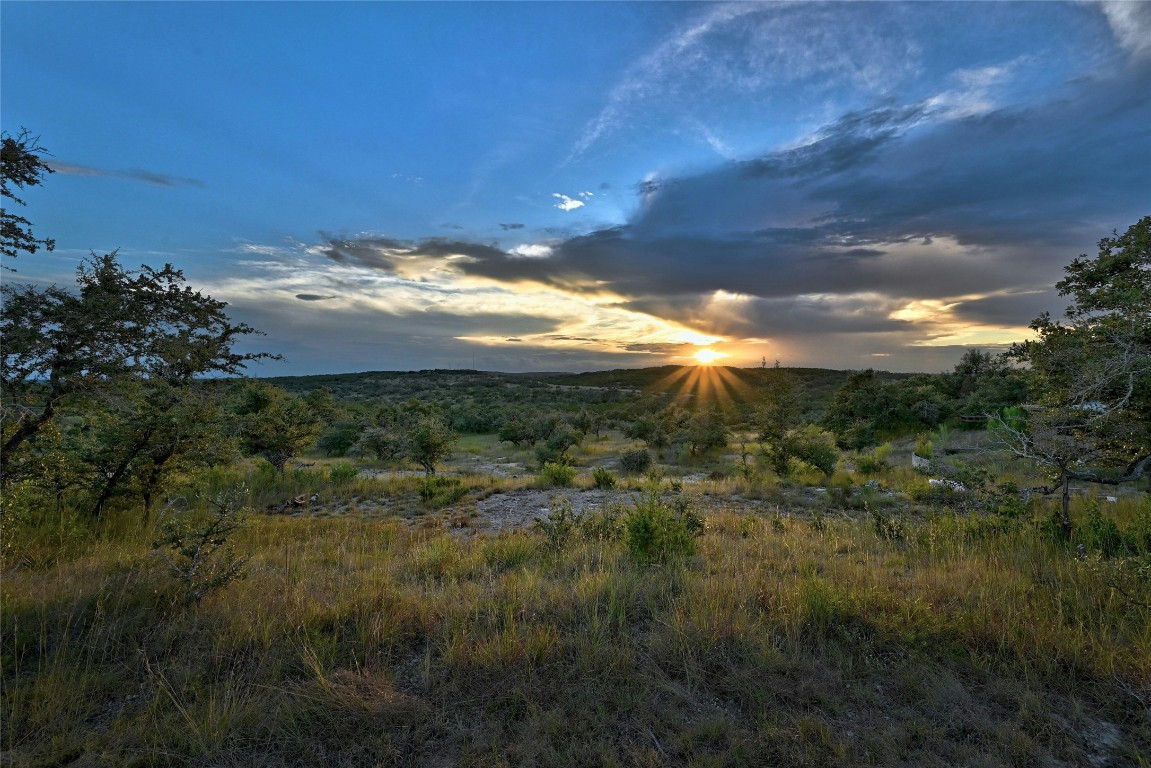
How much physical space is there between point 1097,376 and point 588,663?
18.2ft

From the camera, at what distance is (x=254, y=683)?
3.48 metres

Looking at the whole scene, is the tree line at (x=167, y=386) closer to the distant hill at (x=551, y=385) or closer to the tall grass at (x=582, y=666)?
the tall grass at (x=582, y=666)

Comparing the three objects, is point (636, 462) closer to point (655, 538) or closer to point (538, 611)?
point (655, 538)

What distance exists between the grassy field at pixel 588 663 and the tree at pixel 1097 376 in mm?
1149

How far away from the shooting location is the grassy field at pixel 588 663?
2973 mm

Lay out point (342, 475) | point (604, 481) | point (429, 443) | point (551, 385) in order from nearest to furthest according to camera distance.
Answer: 1. point (604, 481)
2. point (342, 475)
3. point (429, 443)
4. point (551, 385)

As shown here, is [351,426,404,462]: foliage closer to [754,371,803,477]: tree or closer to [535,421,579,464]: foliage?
Answer: [535,421,579,464]: foliage

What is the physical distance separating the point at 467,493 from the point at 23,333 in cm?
942

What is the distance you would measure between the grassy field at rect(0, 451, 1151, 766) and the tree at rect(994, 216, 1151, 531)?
1.15 metres

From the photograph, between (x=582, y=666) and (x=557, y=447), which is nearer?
(x=582, y=666)

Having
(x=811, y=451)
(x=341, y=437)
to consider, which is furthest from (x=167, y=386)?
(x=341, y=437)

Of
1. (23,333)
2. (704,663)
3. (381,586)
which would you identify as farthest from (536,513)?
(23,333)

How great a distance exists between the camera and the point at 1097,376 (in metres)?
4.60

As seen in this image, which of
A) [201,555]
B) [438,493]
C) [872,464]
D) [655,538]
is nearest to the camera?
[201,555]
